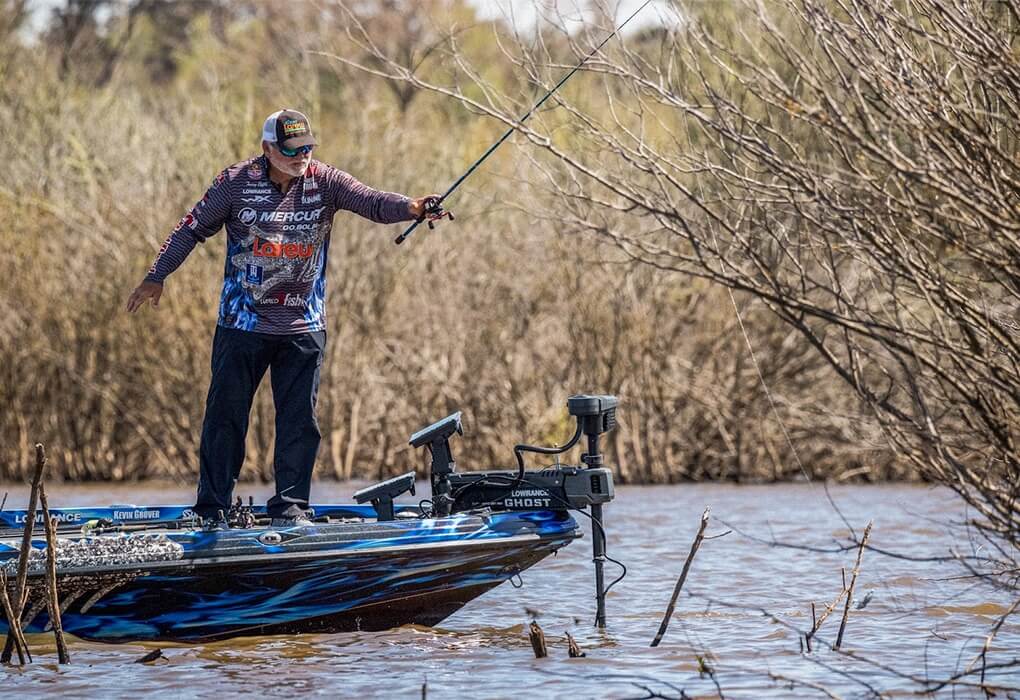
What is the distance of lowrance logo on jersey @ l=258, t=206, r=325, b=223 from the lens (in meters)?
7.35

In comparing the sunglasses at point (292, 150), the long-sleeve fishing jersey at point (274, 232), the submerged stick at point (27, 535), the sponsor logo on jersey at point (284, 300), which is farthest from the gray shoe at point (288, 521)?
the sunglasses at point (292, 150)

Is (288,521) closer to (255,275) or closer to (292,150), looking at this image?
(255,275)

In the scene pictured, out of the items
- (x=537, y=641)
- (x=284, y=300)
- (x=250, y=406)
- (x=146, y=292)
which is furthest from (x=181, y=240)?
(x=537, y=641)

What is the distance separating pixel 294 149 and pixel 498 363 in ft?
→ 29.3

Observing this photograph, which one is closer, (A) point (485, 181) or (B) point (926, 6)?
(B) point (926, 6)

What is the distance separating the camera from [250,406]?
751 cm

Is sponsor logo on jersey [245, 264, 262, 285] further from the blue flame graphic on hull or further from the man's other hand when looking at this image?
the blue flame graphic on hull

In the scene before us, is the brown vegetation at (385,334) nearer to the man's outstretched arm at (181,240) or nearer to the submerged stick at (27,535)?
the man's outstretched arm at (181,240)

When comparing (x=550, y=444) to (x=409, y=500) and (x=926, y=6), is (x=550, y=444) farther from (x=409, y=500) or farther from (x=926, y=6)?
(x=926, y=6)

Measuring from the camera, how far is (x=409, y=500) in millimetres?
14875

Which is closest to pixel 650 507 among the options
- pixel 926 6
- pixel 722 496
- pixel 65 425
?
pixel 722 496

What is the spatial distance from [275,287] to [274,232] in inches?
9.6

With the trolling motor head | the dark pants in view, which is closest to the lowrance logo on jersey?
the dark pants

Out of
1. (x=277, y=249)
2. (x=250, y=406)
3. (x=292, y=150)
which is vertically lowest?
(x=250, y=406)
